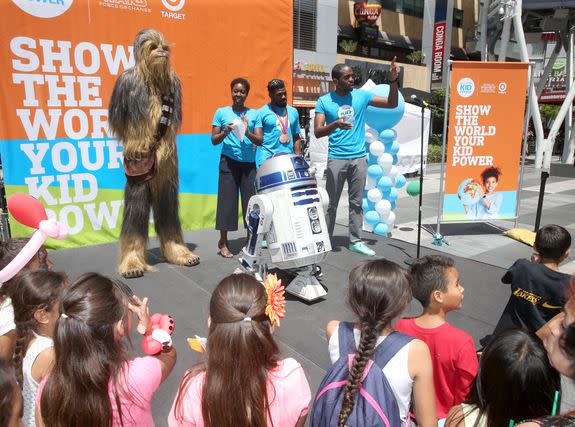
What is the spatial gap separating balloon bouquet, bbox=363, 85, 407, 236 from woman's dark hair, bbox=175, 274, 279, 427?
14.3ft

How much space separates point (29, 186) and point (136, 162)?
1256 millimetres

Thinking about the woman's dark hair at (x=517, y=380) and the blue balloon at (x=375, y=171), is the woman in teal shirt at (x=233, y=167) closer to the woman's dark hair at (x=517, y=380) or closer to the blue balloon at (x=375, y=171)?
the blue balloon at (x=375, y=171)

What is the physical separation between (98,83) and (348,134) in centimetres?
259

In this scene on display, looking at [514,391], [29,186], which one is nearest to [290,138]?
[29,186]

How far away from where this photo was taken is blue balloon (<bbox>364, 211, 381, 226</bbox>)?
561 cm

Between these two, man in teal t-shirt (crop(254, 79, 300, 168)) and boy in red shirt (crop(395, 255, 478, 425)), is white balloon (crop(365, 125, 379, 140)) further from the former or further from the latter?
boy in red shirt (crop(395, 255, 478, 425))

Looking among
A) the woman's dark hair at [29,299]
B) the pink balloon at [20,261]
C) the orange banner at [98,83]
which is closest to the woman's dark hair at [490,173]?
the orange banner at [98,83]

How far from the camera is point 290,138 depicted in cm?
445

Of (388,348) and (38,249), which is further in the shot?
(38,249)

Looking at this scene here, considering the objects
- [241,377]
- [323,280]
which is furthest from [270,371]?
[323,280]

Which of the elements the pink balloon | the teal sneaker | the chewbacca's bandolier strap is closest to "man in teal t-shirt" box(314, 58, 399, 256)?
the teal sneaker

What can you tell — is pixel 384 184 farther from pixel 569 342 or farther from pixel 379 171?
pixel 569 342

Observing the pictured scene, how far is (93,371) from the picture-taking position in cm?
135

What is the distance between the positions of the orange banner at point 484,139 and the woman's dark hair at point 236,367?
447cm
